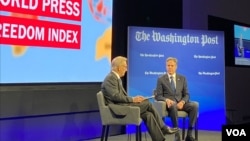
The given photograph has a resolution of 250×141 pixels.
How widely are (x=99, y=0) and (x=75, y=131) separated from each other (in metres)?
1.86

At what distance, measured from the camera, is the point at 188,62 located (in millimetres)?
6324

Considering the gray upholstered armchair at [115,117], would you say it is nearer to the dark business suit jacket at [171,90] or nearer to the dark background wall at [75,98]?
the dark background wall at [75,98]

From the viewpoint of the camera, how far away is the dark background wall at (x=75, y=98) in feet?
14.3

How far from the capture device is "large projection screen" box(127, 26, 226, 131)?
606cm

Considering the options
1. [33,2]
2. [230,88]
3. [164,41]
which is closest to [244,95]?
[230,88]

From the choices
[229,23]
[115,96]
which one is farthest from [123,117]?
[229,23]

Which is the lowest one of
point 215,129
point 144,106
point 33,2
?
point 215,129

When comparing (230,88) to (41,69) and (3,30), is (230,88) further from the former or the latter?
(3,30)

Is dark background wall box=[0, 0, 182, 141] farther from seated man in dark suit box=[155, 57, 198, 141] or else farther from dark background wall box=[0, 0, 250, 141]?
seated man in dark suit box=[155, 57, 198, 141]

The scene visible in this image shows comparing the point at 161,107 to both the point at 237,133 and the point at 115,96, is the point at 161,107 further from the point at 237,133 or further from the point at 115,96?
the point at 237,133

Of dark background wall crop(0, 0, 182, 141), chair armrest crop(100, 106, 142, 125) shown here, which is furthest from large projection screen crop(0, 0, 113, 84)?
chair armrest crop(100, 106, 142, 125)

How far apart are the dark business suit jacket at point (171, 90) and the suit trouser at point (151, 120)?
79 centimetres

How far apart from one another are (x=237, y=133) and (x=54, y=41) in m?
3.41

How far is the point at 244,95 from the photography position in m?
9.34
